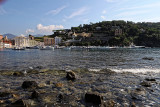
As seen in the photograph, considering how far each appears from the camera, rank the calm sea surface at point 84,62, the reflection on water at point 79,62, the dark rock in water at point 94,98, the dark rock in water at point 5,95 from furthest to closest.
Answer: the reflection on water at point 79,62
the calm sea surface at point 84,62
the dark rock in water at point 5,95
the dark rock in water at point 94,98

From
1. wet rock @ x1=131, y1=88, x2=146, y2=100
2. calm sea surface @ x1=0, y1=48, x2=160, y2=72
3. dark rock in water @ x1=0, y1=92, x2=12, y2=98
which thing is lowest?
wet rock @ x1=131, y1=88, x2=146, y2=100

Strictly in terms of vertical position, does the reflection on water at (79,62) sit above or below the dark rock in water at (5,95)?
above

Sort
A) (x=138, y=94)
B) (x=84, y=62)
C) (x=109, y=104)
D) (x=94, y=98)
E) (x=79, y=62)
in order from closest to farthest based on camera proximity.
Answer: (x=109, y=104), (x=94, y=98), (x=138, y=94), (x=84, y=62), (x=79, y=62)

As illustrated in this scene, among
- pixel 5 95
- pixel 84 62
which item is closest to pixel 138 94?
pixel 5 95

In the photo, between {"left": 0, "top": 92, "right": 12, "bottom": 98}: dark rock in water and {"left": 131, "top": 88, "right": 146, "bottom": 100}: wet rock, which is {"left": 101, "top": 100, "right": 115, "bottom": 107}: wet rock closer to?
{"left": 131, "top": 88, "right": 146, "bottom": 100}: wet rock

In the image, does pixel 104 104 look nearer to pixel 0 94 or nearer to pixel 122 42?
pixel 0 94

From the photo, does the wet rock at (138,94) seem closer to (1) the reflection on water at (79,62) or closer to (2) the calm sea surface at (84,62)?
(2) the calm sea surface at (84,62)

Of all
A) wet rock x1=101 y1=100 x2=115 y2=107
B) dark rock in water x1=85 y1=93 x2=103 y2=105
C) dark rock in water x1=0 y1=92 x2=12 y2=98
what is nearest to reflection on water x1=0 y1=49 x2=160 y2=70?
dark rock in water x1=0 y1=92 x2=12 y2=98

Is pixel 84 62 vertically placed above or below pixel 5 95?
above

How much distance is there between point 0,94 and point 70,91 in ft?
14.5

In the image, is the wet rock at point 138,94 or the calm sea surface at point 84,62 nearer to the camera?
the wet rock at point 138,94

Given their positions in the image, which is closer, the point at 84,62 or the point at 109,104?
the point at 109,104

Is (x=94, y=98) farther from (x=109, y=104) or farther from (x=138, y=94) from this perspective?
(x=138, y=94)

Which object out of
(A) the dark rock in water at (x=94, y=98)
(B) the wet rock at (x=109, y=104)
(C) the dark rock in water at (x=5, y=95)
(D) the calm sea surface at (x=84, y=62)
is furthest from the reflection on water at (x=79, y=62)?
(B) the wet rock at (x=109, y=104)
